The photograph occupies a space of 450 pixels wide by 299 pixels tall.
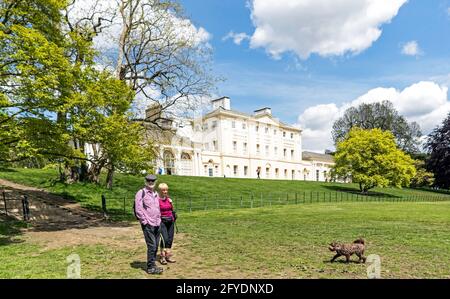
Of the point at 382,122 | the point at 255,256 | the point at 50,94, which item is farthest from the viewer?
the point at 382,122

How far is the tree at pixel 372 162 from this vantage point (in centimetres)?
5175

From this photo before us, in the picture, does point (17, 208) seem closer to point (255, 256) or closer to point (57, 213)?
point (57, 213)

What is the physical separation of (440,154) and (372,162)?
1053 inches

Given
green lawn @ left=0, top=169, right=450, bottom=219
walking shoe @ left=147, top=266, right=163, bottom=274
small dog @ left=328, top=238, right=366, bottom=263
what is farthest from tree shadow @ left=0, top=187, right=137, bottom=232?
small dog @ left=328, top=238, right=366, bottom=263

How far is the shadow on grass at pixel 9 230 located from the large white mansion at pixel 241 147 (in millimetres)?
39881

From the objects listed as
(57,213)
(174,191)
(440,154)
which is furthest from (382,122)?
(57,213)

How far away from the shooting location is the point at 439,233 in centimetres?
1323

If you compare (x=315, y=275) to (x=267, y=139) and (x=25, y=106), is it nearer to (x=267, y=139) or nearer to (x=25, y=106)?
(x=25, y=106)

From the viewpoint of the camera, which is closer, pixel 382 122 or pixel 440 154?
pixel 440 154

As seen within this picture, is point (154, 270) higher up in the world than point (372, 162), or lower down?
lower down

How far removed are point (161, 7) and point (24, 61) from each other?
18.4 metres

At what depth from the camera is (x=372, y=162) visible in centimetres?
5197

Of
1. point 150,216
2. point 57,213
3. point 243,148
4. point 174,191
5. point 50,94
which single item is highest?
point 243,148
